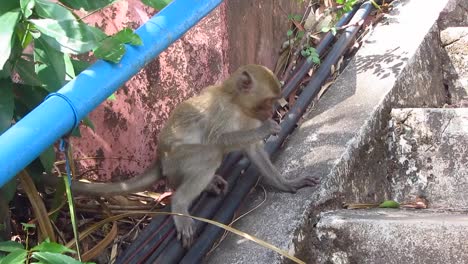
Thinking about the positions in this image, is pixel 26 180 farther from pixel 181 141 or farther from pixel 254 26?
pixel 254 26

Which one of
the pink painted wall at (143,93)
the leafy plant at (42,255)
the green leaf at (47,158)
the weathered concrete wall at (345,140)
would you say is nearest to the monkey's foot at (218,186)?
the weathered concrete wall at (345,140)

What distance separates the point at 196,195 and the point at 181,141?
27 centimetres

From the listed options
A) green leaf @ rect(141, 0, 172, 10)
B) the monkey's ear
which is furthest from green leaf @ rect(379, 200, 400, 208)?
green leaf @ rect(141, 0, 172, 10)

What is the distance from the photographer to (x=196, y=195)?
2619 millimetres

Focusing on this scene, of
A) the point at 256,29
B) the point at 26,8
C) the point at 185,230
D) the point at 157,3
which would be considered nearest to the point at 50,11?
the point at 26,8

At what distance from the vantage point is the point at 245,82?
278 cm

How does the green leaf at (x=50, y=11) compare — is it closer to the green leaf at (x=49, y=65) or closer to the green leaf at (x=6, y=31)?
the green leaf at (x=6, y=31)

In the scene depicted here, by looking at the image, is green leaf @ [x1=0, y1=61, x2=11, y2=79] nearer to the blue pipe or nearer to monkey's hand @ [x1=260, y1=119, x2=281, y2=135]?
the blue pipe

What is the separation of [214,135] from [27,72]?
3.77 ft

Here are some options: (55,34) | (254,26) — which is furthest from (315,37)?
(55,34)

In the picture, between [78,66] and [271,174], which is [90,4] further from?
[271,174]

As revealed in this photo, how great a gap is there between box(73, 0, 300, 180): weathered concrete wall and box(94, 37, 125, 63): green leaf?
3.36ft

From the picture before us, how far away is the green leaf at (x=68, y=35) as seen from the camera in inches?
55.7

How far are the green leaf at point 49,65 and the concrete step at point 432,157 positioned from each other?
1527 millimetres
